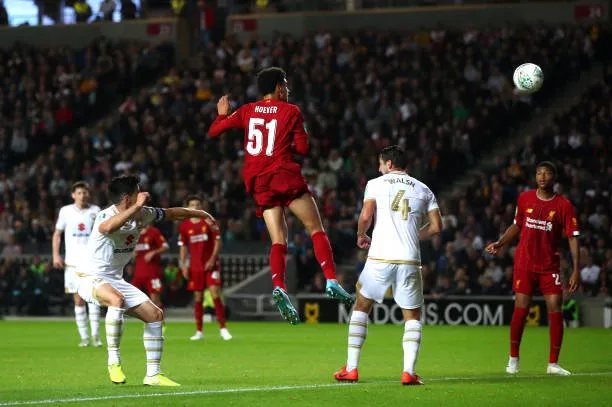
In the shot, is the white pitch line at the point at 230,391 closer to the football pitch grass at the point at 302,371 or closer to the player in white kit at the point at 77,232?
the football pitch grass at the point at 302,371

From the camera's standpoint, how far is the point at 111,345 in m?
11.7

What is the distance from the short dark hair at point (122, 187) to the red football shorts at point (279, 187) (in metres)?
1.24

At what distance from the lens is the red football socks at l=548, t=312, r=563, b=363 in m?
13.2

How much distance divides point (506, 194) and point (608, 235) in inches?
110

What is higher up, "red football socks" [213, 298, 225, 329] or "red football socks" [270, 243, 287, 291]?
"red football socks" [270, 243, 287, 291]

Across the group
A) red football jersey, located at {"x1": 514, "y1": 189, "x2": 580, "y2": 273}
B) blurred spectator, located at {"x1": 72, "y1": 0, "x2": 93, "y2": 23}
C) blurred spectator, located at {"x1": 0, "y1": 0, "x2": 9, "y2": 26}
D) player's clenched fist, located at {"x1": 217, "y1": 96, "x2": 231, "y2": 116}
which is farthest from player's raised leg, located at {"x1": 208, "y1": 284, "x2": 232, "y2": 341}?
blurred spectator, located at {"x1": 0, "y1": 0, "x2": 9, "y2": 26}

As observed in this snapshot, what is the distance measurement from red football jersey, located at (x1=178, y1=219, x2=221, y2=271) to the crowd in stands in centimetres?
735

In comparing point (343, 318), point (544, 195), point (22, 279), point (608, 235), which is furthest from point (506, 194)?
point (544, 195)

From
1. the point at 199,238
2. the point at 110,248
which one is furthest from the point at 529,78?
the point at 199,238

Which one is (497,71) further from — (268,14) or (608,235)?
(268,14)

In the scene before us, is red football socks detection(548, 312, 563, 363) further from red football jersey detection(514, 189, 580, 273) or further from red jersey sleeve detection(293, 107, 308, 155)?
red jersey sleeve detection(293, 107, 308, 155)

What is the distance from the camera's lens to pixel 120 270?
1213cm

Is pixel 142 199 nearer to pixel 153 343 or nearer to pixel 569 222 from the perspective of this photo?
pixel 153 343

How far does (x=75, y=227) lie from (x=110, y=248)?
695 cm
